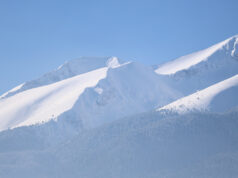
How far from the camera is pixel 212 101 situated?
6836 inches

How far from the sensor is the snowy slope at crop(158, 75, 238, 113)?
16684cm

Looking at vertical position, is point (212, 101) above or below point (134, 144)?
below

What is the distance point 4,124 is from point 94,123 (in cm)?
3591

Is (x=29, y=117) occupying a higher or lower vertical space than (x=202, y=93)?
higher

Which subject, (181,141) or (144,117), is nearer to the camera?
(181,141)

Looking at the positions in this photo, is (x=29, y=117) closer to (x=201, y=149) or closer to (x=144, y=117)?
(x=144, y=117)

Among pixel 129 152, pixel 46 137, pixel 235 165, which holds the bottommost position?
pixel 235 165

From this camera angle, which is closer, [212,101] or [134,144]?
[134,144]

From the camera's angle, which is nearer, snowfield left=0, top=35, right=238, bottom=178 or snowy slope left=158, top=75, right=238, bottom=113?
snowfield left=0, top=35, right=238, bottom=178

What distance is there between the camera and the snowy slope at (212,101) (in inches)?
6568

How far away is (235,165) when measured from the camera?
12181 cm

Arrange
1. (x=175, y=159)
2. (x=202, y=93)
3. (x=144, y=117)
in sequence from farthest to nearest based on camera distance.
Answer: (x=202, y=93) < (x=144, y=117) < (x=175, y=159)

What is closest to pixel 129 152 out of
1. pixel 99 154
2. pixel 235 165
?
pixel 99 154

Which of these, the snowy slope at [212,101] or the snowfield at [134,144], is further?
the snowy slope at [212,101]
